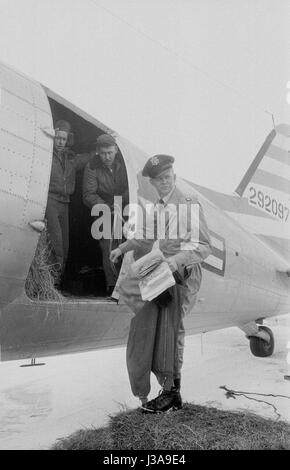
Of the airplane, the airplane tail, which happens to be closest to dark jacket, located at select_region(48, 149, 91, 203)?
the airplane

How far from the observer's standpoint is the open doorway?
4992mm

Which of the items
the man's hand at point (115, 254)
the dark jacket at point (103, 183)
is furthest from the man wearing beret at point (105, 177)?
the man's hand at point (115, 254)

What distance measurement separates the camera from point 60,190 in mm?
4559

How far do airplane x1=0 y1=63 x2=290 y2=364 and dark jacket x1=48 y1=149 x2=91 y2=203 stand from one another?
471mm

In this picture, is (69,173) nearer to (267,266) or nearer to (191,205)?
(191,205)

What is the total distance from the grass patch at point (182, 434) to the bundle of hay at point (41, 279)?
3.94 feet

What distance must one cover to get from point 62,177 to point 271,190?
749 cm

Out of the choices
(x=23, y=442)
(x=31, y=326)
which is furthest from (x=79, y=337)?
(x=23, y=442)

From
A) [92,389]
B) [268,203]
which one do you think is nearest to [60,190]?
[92,389]

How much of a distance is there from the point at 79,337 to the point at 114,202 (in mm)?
1477

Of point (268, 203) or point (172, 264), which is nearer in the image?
point (172, 264)

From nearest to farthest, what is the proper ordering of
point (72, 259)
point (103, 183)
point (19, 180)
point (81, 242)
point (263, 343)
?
point (19, 180)
point (103, 183)
point (72, 259)
point (81, 242)
point (263, 343)

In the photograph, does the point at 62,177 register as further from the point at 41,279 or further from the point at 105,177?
the point at 41,279

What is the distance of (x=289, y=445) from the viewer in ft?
12.0
